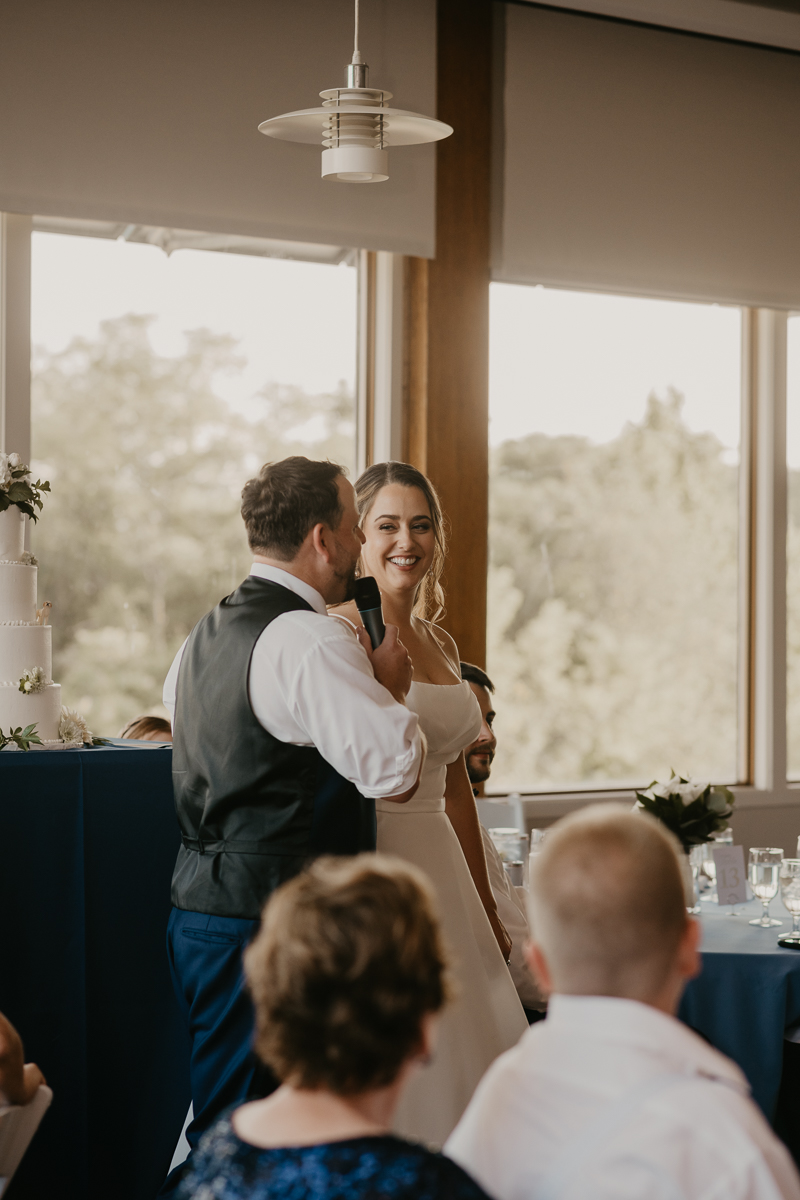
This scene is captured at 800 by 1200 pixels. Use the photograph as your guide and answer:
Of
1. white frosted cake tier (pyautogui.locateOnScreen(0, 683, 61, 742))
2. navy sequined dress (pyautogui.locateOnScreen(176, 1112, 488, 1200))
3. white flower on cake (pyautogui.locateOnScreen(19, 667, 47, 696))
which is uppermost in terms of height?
white flower on cake (pyautogui.locateOnScreen(19, 667, 47, 696))

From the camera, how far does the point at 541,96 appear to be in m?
4.33

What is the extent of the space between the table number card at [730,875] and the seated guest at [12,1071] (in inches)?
73.8

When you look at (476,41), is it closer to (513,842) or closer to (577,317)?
(577,317)

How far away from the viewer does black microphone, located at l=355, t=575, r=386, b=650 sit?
7.14ft

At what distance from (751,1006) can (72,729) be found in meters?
1.64

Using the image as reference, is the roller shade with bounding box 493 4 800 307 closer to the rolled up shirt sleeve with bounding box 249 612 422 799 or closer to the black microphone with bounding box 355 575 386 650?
the black microphone with bounding box 355 575 386 650

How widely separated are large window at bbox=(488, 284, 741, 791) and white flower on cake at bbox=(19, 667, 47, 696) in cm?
221

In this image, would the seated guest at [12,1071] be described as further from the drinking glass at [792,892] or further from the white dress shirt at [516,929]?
the drinking glass at [792,892]

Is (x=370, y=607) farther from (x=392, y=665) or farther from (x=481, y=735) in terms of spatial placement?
(x=481, y=735)

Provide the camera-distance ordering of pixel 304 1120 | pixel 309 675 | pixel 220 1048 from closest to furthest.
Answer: pixel 304 1120, pixel 309 675, pixel 220 1048

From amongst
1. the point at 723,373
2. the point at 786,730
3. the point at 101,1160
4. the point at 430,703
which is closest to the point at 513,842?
the point at 430,703

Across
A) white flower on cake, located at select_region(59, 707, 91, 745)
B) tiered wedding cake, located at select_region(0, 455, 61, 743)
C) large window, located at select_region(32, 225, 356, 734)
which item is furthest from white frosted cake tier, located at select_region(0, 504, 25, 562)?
large window, located at select_region(32, 225, 356, 734)

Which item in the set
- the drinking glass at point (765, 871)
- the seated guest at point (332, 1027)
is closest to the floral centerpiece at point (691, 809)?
the drinking glass at point (765, 871)

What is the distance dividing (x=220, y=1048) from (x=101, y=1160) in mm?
811
